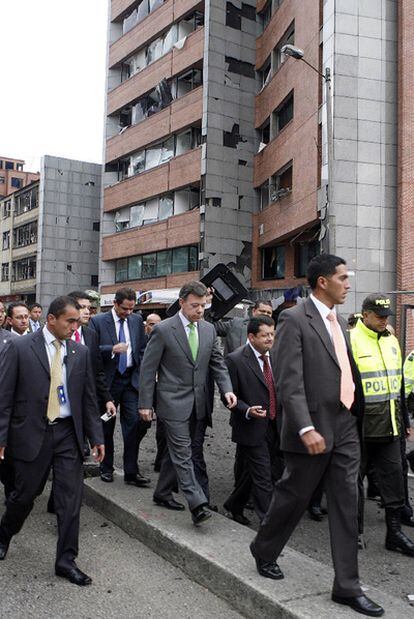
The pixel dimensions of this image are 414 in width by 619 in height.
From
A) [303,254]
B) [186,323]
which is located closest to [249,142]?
[303,254]

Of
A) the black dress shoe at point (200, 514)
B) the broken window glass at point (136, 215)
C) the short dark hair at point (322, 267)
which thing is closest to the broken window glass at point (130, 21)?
the broken window glass at point (136, 215)

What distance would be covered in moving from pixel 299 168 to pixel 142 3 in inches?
846

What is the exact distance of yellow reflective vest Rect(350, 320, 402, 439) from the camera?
5176 mm

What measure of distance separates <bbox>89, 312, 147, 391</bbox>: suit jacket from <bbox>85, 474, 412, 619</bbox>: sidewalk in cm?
130

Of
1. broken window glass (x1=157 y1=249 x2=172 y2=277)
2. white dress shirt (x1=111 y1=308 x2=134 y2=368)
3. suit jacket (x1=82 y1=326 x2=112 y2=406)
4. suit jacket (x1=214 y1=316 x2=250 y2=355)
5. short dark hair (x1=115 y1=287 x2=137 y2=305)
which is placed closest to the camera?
suit jacket (x1=82 y1=326 x2=112 y2=406)

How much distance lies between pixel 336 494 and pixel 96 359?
11.1 ft

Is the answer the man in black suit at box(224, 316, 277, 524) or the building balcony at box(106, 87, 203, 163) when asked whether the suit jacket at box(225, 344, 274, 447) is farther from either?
the building balcony at box(106, 87, 203, 163)

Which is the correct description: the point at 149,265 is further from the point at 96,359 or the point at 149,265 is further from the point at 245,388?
the point at 245,388

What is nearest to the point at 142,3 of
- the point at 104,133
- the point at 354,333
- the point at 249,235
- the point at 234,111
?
the point at 104,133

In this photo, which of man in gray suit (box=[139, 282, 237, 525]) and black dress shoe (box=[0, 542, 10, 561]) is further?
man in gray suit (box=[139, 282, 237, 525])

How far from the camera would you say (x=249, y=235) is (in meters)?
30.9

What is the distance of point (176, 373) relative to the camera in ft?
17.7

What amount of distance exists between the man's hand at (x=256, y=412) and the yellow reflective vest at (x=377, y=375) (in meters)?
0.85

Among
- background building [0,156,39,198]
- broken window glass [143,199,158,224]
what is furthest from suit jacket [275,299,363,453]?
background building [0,156,39,198]
